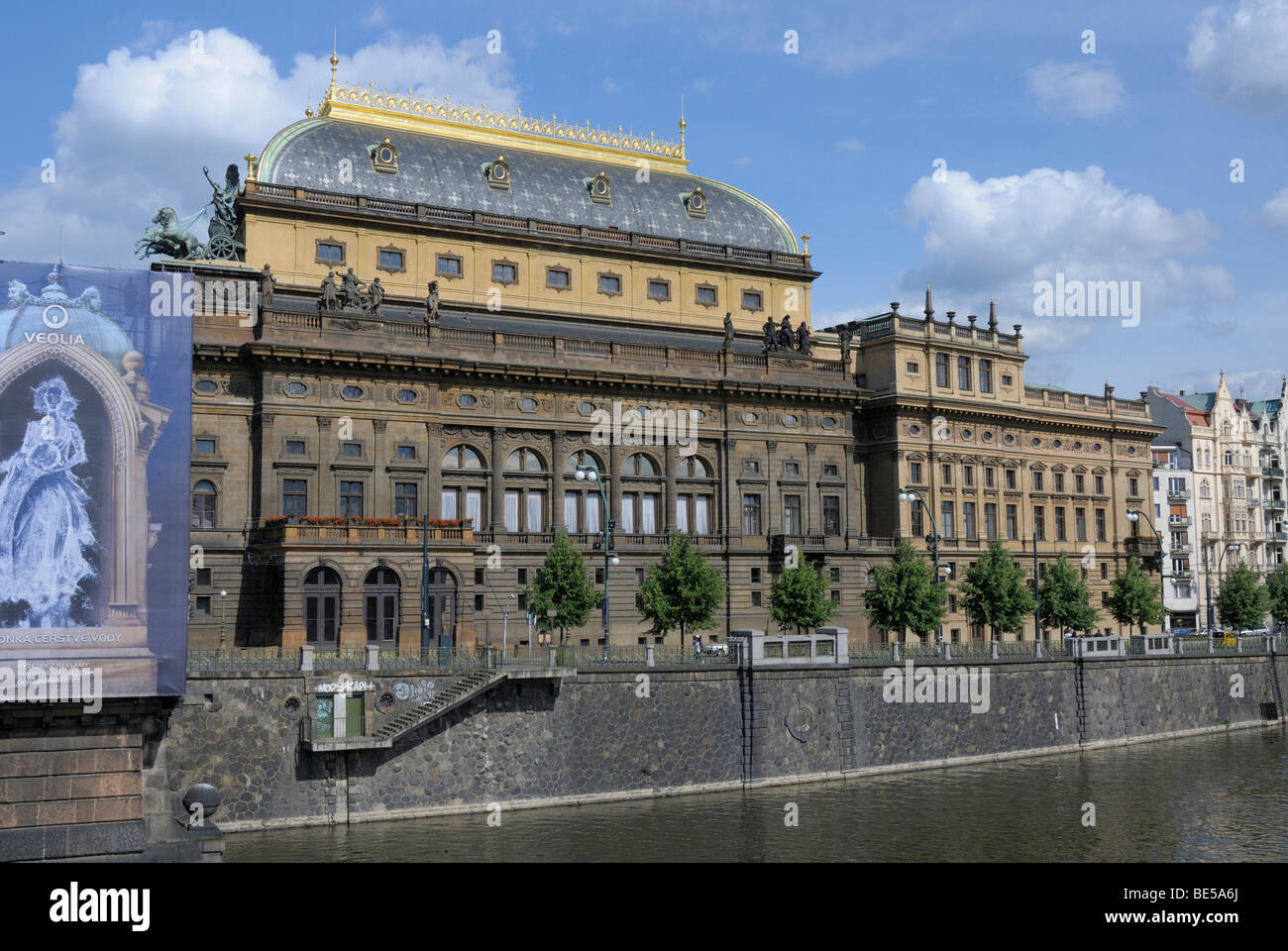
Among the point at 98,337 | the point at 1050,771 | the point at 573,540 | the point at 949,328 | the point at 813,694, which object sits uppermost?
the point at 949,328

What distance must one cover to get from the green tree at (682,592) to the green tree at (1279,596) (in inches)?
1781

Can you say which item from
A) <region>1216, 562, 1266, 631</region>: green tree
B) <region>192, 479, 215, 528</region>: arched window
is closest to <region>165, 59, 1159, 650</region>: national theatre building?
<region>192, 479, 215, 528</region>: arched window

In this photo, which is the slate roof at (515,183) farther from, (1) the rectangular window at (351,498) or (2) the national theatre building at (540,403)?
(1) the rectangular window at (351,498)

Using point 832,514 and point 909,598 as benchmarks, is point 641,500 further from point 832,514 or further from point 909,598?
point 909,598

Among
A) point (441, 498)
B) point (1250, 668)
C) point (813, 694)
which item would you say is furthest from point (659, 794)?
point (1250, 668)

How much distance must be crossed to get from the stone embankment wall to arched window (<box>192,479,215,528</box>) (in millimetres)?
18594

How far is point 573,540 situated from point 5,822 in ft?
119

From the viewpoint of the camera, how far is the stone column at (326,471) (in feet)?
205

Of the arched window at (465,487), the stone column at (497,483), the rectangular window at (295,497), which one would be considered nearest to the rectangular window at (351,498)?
the rectangular window at (295,497)

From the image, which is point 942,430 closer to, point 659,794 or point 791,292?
point 791,292

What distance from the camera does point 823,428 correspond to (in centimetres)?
7669

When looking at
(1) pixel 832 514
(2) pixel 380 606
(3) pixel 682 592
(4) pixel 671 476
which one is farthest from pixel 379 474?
(1) pixel 832 514

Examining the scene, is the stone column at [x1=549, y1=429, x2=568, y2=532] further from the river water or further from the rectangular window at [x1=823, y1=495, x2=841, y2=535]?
the river water
